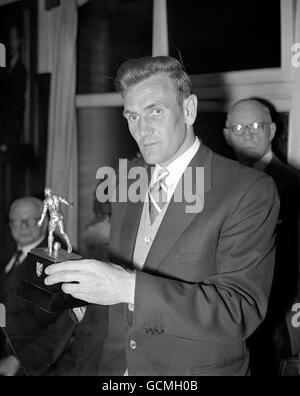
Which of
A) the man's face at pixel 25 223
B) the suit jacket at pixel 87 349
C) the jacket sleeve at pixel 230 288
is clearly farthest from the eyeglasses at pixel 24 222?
the jacket sleeve at pixel 230 288

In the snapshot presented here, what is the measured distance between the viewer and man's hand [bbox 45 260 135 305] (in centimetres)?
113

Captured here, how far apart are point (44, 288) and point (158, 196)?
19.1 inches

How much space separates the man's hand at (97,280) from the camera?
1129 mm

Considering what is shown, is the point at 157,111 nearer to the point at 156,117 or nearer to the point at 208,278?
the point at 156,117

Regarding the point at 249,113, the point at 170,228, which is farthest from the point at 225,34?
the point at 170,228

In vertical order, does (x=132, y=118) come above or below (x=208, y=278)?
above

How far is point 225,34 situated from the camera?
2980mm

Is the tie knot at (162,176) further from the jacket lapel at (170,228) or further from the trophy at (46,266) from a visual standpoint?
the trophy at (46,266)

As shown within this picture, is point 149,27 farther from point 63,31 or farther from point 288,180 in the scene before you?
point 288,180

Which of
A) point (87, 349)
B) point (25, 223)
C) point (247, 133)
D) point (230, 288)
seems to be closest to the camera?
point (230, 288)

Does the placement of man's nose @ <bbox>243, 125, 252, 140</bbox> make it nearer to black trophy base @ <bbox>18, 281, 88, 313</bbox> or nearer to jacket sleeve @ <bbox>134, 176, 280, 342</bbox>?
jacket sleeve @ <bbox>134, 176, 280, 342</bbox>

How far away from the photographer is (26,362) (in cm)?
254
